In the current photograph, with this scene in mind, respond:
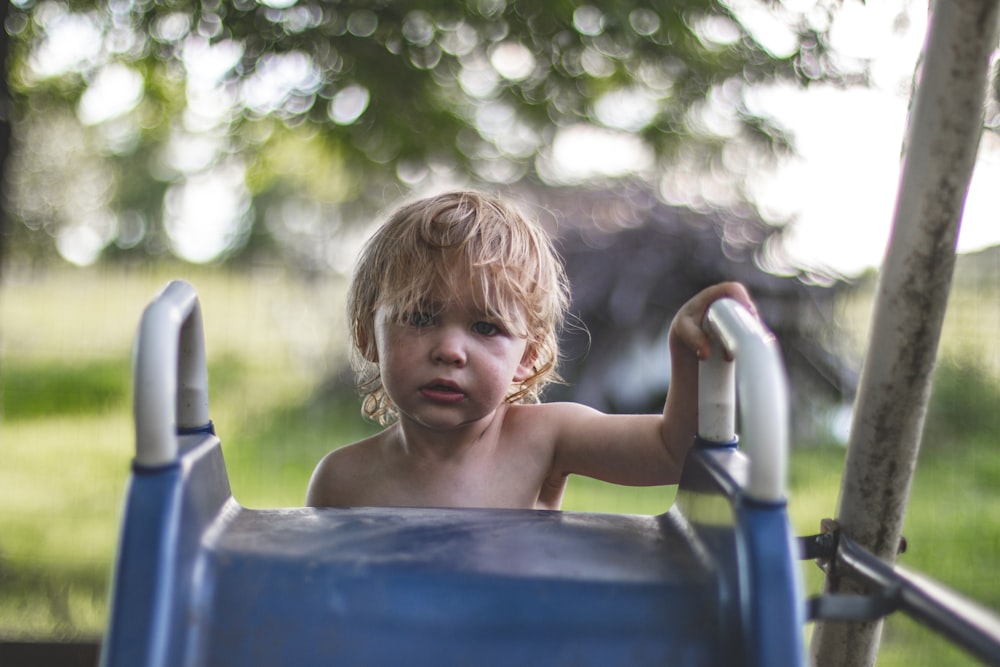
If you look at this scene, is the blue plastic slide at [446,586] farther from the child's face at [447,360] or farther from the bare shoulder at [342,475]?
the bare shoulder at [342,475]

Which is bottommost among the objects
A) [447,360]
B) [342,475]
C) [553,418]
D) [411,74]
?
[342,475]

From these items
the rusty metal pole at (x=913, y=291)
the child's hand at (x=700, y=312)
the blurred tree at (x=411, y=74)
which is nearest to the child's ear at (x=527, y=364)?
the child's hand at (x=700, y=312)

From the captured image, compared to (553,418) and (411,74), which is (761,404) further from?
(411,74)

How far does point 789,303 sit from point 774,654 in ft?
16.1

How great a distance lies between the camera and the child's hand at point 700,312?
1030 millimetres

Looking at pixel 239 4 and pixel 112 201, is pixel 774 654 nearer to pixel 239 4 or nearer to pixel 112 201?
pixel 239 4

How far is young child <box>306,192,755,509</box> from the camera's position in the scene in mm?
1250

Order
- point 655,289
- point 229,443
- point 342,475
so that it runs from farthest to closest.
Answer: point 655,289, point 229,443, point 342,475

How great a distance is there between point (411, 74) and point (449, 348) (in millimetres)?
1458

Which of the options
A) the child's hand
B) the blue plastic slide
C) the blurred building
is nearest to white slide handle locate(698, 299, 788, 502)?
the blue plastic slide

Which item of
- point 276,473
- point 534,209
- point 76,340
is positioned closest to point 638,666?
point 276,473

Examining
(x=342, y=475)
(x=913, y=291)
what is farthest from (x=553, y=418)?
(x=913, y=291)

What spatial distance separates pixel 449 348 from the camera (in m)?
1.23

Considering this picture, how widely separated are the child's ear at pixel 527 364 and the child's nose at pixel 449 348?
8.8 inches
